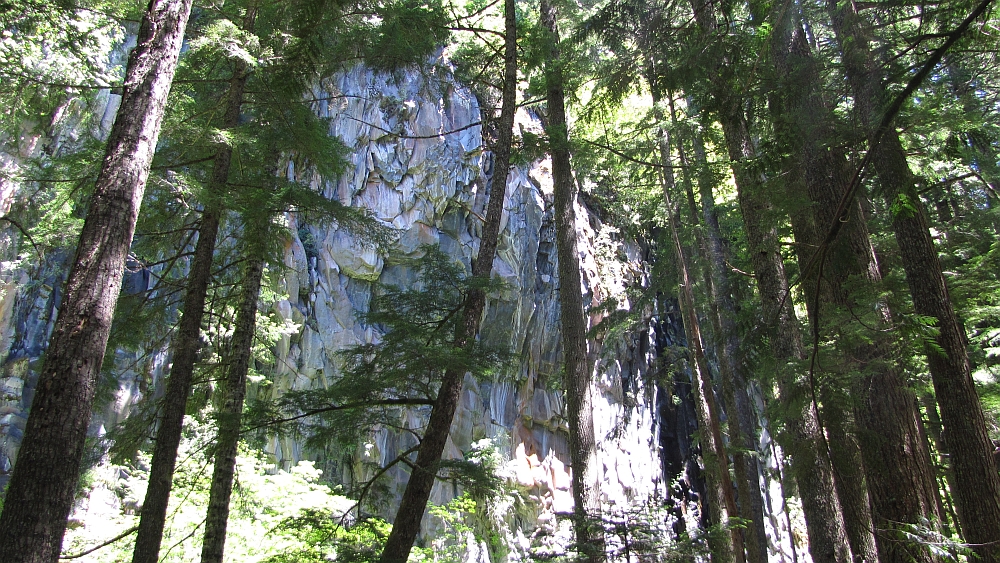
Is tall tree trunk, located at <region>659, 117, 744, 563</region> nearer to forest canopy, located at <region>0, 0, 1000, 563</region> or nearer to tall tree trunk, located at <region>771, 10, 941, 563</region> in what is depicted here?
forest canopy, located at <region>0, 0, 1000, 563</region>

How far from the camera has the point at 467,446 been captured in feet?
45.7

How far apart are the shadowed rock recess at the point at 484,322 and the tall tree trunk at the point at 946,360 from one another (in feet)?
24.9

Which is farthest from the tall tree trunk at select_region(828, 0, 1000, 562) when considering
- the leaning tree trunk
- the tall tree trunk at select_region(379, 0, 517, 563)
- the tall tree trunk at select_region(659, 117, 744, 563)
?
the tall tree trunk at select_region(659, 117, 744, 563)

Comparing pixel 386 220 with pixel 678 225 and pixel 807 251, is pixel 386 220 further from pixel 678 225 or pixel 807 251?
pixel 807 251

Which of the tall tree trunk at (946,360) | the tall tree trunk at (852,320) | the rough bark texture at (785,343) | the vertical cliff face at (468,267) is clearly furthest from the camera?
the vertical cliff face at (468,267)

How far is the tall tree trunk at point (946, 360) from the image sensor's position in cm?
361

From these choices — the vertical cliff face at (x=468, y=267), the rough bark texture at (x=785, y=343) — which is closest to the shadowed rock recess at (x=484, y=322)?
the vertical cliff face at (x=468, y=267)

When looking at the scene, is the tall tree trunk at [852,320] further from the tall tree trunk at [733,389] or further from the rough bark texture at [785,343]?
the tall tree trunk at [733,389]

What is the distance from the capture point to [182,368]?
18.8 feet

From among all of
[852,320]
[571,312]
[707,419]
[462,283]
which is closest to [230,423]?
[462,283]

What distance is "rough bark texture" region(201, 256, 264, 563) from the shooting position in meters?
5.23

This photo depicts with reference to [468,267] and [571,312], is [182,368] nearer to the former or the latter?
[571,312]

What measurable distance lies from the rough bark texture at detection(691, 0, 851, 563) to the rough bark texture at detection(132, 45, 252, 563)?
4.60 m

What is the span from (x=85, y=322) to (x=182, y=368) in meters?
2.48
